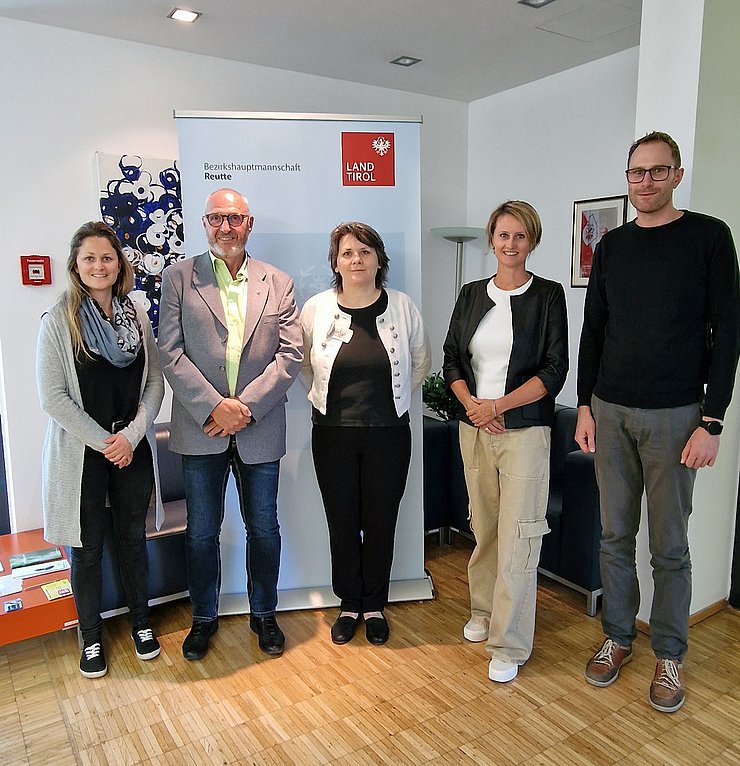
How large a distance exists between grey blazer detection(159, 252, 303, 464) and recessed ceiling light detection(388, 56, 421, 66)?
2.02 metres

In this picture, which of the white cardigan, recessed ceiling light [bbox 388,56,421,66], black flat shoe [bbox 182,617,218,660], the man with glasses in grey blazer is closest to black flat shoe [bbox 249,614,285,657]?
the man with glasses in grey blazer

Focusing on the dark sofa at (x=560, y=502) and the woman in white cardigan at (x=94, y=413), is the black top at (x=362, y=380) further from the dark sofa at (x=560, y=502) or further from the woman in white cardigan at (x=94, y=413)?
the dark sofa at (x=560, y=502)

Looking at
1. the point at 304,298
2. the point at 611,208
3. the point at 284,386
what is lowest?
the point at 284,386

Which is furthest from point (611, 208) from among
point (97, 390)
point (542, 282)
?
point (97, 390)

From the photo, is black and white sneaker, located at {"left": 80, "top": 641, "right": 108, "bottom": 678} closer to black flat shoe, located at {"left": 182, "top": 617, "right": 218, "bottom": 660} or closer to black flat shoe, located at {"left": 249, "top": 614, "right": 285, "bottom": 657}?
black flat shoe, located at {"left": 182, "top": 617, "right": 218, "bottom": 660}

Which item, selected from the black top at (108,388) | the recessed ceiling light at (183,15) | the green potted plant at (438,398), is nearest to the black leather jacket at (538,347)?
the black top at (108,388)

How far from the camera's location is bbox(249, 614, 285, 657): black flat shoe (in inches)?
105

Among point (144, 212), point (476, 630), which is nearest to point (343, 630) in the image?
point (476, 630)

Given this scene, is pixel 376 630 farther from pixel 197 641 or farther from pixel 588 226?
pixel 588 226

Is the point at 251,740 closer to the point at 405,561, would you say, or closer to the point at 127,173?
the point at 405,561

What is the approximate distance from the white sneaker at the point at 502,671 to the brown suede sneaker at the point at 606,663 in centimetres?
26

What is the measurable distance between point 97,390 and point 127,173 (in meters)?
1.72

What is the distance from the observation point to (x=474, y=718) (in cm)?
226

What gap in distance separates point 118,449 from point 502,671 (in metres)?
Answer: 1.58
